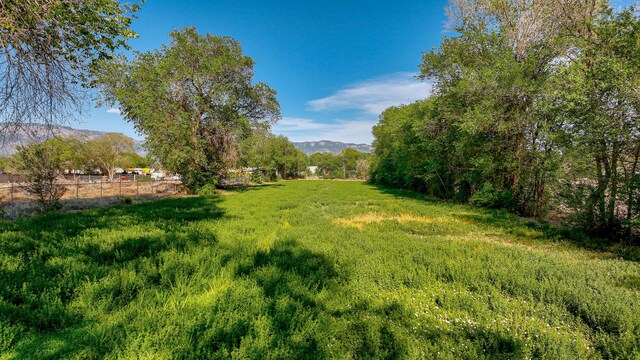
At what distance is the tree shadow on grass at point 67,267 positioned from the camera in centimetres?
288

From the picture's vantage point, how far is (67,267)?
4.11 meters

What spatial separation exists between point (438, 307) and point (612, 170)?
29.0ft

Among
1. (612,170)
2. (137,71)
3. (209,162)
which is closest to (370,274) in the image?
(612,170)

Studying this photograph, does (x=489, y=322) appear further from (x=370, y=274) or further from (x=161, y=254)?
(x=161, y=254)

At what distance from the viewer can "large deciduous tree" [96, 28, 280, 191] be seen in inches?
824

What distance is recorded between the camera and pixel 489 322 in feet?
10.5

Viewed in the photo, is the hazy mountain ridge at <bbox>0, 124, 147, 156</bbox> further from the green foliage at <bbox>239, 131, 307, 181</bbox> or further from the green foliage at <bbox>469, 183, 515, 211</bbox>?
the green foliage at <bbox>239, 131, 307, 181</bbox>

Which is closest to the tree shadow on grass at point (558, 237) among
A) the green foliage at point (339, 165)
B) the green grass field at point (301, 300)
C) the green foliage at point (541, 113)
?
the green foliage at point (541, 113)

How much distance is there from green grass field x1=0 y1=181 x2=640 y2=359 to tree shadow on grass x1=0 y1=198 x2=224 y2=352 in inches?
1.0

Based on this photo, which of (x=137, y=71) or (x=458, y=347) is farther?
(x=137, y=71)

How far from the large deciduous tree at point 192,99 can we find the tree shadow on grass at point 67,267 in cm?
1576

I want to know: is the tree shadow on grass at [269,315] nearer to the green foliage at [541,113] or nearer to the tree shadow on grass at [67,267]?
the tree shadow on grass at [67,267]

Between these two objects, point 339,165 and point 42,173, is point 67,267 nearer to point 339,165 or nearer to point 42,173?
point 42,173

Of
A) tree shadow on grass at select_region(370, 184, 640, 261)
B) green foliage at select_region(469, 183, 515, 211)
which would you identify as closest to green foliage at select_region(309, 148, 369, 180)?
green foliage at select_region(469, 183, 515, 211)
